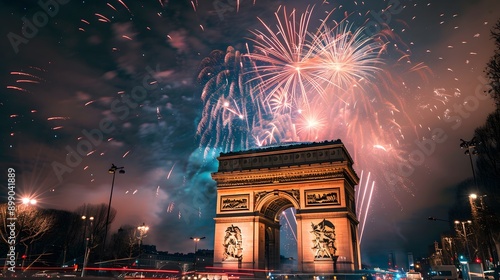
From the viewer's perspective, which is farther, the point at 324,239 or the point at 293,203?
the point at 293,203

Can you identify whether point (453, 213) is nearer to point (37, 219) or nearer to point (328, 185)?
point (328, 185)

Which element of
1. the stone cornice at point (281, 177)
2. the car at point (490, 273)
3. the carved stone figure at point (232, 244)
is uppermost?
the stone cornice at point (281, 177)

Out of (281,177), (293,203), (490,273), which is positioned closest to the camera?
(293,203)

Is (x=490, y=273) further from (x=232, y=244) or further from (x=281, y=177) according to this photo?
(x=232, y=244)

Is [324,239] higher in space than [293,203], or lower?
lower

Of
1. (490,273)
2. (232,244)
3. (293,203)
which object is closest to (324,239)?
(293,203)

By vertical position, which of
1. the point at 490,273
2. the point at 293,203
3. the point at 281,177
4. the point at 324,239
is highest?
the point at 281,177

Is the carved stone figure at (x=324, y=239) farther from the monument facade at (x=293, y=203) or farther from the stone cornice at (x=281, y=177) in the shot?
the stone cornice at (x=281, y=177)

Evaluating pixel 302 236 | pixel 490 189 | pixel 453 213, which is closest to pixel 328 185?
pixel 302 236

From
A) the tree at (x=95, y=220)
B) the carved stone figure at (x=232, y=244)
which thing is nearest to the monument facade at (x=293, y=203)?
the carved stone figure at (x=232, y=244)
